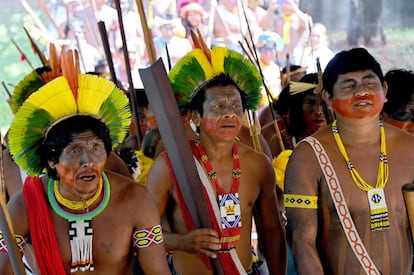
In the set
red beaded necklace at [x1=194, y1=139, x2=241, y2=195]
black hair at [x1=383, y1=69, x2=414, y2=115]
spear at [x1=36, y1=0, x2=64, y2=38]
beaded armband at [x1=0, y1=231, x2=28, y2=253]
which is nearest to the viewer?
beaded armband at [x1=0, y1=231, x2=28, y2=253]

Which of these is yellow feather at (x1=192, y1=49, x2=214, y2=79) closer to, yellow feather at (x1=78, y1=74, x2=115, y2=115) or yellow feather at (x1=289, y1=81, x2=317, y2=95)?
yellow feather at (x1=289, y1=81, x2=317, y2=95)

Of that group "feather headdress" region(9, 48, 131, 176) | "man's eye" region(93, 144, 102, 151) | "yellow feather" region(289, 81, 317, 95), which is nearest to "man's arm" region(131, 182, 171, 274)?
"man's eye" region(93, 144, 102, 151)

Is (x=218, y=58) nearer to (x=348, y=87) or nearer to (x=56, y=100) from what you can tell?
(x=348, y=87)

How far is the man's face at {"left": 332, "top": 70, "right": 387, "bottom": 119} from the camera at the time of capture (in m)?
2.99

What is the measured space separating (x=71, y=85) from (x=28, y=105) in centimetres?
17

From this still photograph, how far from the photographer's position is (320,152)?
303cm

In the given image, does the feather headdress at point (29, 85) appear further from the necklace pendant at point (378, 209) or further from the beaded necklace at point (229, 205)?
the necklace pendant at point (378, 209)

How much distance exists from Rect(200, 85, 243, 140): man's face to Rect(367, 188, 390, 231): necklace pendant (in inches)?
25.3

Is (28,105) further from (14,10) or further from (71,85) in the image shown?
(14,10)

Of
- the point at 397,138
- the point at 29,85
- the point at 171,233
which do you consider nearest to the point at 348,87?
the point at 397,138

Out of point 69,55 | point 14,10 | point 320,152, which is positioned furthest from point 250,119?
point 14,10

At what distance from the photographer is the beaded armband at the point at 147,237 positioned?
2775mm

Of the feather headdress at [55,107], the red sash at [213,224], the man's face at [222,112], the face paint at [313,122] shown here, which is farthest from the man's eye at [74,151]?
the face paint at [313,122]

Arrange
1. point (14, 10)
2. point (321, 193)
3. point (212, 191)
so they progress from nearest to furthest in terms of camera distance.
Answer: point (321, 193), point (212, 191), point (14, 10)
